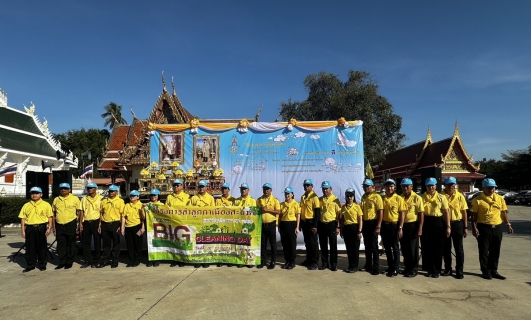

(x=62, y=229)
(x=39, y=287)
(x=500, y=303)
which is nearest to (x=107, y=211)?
(x=62, y=229)

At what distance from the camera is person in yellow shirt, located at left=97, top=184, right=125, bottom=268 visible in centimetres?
695

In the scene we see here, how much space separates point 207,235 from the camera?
22.6 feet

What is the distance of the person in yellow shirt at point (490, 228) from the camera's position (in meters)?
5.72

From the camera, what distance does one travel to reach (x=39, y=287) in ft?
18.3

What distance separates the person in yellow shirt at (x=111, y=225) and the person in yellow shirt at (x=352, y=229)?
14.6ft

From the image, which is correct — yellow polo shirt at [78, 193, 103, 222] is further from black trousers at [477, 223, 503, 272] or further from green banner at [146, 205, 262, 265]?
black trousers at [477, 223, 503, 272]

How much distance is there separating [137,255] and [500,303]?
20.4 feet

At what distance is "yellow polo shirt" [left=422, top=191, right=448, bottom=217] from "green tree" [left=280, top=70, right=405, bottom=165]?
63.9 feet

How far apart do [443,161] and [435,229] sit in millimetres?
24408

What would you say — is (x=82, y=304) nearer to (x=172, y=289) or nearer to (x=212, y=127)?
(x=172, y=289)

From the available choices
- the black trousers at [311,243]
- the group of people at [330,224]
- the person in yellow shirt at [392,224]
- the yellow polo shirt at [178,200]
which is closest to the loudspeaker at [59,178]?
the group of people at [330,224]

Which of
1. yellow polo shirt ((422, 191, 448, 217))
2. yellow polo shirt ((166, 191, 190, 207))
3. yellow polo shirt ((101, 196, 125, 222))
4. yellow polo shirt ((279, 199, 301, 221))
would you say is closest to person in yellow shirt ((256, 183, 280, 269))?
yellow polo shirt ((279, 199, 301, 221))

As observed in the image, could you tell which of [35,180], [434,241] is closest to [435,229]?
[434,241]

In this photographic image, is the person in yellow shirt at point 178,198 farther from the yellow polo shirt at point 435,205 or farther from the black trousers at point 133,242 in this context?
the yellow polo shirt at point 435,205
